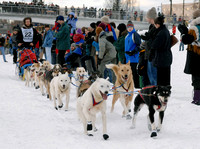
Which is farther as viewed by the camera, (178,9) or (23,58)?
(178,9)

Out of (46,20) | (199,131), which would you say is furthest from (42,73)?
(46,20)

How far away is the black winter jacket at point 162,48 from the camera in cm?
482

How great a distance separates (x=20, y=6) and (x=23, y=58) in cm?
2330

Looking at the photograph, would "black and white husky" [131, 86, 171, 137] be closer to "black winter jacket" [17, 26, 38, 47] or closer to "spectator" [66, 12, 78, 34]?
"black winter jacket" [17, 26, 38, 47]

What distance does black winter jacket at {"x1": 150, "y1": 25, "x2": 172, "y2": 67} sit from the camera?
4822 mm

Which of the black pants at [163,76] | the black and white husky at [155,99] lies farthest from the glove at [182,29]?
the black and white husky at [155,99]

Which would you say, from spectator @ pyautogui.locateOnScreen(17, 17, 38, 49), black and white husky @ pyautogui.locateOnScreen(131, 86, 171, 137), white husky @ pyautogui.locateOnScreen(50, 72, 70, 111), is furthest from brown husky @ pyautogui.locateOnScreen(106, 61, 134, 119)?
spectator @ pyautogui.locateOnScreen(17, 17, 38, 49)

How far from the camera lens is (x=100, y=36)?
6.96 meters

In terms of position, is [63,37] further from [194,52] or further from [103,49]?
[194,52]

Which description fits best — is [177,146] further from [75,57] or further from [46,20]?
[46,20]

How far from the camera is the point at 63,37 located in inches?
340

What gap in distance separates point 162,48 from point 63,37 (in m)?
4.45

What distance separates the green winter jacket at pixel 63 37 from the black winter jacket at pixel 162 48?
164 inches

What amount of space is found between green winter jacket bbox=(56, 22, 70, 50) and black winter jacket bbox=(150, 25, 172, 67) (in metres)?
4.16
